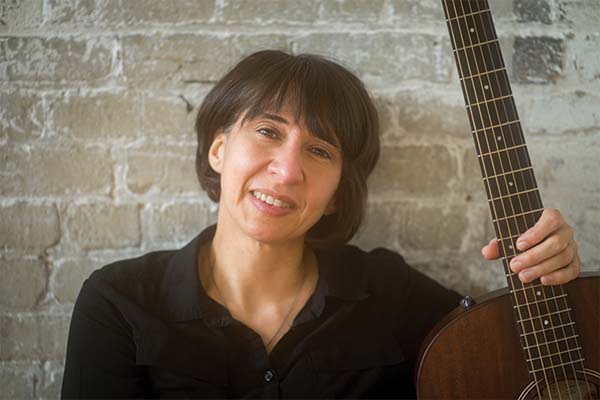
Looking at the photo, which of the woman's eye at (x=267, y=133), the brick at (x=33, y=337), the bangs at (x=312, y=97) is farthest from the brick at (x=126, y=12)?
the brick at (x=33, y=337)

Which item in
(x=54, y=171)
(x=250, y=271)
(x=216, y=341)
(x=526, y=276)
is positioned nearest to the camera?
(x=526, y=276)

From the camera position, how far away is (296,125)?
120 centimetres

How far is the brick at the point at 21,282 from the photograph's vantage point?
141cm

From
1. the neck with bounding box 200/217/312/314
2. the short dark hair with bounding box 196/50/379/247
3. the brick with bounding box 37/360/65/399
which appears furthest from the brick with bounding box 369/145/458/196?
the brick with bounding box 37/360/65/399

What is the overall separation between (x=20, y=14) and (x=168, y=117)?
0.44 meters

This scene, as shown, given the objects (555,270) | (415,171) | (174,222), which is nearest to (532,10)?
(415,171)

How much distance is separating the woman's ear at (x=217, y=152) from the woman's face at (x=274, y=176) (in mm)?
31

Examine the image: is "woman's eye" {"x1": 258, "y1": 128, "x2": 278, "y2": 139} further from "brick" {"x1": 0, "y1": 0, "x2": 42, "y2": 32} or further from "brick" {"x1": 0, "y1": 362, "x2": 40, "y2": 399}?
"brick" {"x1": 0, "y1": 362, "x2": 40, "y2": 399}

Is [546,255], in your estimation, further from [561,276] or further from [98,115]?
[98,115]

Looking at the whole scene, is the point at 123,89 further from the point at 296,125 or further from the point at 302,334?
the point at 302,334

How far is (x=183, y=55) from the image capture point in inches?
55.3

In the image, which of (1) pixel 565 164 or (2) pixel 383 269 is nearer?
(2) pixel 383 269

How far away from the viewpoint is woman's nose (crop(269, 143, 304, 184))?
1.16 meters

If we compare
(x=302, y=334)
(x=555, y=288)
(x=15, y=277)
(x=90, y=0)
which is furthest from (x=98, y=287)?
(x=555, y=288)
